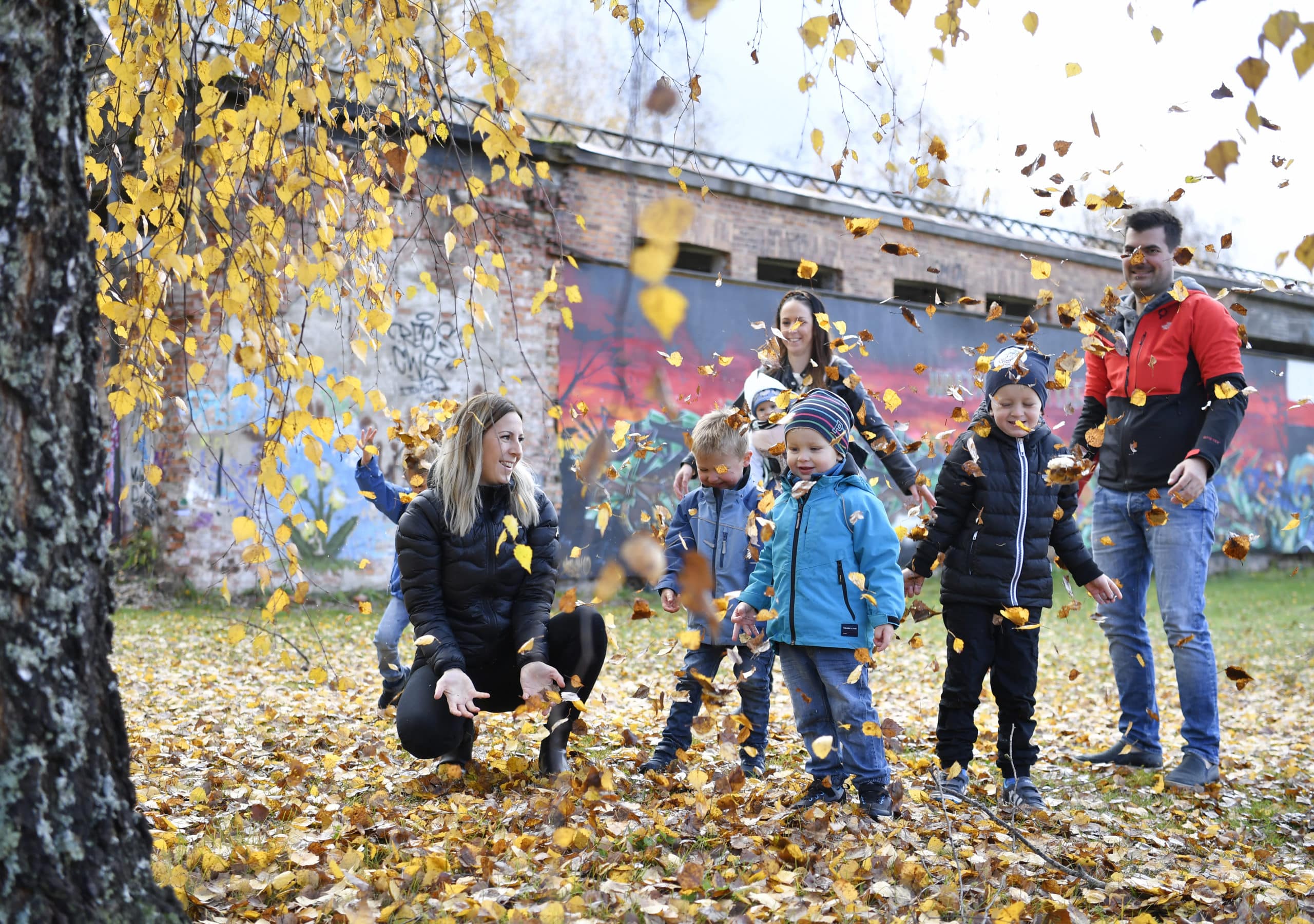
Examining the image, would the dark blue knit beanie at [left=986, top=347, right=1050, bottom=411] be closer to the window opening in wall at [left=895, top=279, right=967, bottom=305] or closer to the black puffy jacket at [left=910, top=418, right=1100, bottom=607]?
the black puffy jacket at [left=910, top=418, right=1100, bottom=607]

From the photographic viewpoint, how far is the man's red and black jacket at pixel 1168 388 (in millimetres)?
3781

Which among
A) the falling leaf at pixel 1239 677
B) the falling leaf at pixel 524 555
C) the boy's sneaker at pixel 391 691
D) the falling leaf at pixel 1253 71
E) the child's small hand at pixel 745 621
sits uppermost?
the falling leaf at pixel 1253 71

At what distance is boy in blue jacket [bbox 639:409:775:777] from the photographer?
3.84m

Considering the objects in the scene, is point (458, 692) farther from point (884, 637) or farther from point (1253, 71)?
point (1253, 71)

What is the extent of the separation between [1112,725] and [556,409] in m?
3.83

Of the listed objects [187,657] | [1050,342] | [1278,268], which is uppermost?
[1050,342]

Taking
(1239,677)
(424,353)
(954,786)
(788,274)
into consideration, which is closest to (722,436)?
(954,786)

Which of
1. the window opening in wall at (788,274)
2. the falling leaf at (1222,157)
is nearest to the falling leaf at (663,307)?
the falling leaf at (1222,157)

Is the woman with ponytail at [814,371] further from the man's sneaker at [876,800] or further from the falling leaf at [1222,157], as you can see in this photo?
the falling leaf at [1222,157]

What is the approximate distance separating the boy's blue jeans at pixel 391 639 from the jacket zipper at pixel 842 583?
2190 mm

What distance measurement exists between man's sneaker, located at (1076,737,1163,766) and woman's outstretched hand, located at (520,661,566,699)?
237 cm

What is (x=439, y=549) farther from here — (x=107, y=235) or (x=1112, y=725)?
(x=1112, y=725)

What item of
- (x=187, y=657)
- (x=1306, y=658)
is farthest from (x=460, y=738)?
(x=1306, y=658)

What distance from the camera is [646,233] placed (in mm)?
1314
